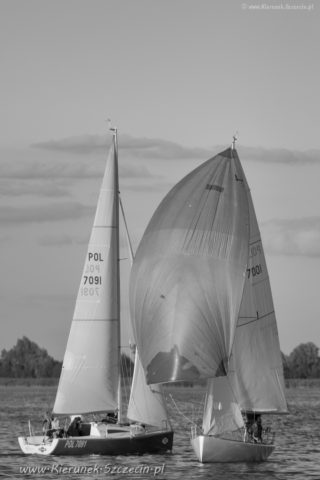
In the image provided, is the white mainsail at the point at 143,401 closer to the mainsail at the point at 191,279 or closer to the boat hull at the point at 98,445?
the boat hull at the point at 98,445

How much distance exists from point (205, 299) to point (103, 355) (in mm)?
8202

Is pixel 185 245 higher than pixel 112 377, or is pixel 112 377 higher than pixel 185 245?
pixel 185 245

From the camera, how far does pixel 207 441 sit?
48062mm

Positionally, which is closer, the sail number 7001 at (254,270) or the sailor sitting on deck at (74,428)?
the sail number 7001 at (254,270)

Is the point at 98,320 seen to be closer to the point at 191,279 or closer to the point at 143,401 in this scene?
the point at 143,401

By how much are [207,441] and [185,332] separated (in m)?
4.07

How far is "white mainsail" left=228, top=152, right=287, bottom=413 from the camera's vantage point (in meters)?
50.4

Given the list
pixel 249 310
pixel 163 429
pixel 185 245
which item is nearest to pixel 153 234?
pixel 185 245

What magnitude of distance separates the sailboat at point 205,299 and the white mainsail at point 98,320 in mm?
5788

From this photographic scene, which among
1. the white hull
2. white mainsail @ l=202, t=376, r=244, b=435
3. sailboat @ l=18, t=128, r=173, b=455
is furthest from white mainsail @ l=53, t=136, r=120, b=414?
white mainsail @ l=202, t=376, r=244, b=435

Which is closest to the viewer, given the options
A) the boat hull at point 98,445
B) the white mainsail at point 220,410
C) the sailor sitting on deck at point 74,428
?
the white mainsail at point 220,410

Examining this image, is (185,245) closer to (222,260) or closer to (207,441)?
(222,260)

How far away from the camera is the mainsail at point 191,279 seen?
47.4m

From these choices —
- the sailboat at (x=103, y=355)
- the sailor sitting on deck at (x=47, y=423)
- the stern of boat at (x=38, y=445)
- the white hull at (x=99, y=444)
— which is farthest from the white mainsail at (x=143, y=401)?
the stern of boat at (x=38, y=445)
